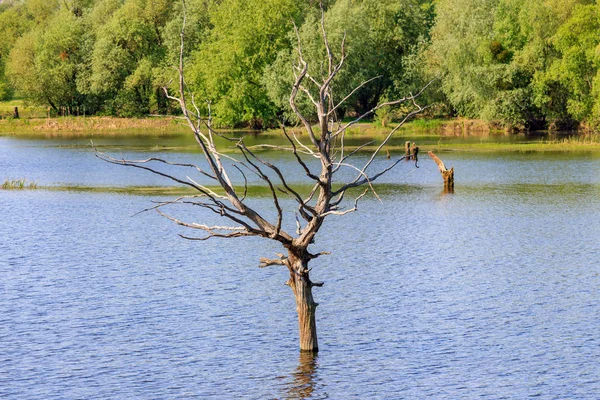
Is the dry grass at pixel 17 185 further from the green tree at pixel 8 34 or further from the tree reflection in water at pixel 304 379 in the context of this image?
the green tree at pixel 8 34

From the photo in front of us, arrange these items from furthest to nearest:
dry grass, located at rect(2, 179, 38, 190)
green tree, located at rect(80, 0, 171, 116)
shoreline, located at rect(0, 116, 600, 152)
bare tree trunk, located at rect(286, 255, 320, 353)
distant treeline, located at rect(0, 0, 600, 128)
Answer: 1. green tree, located at rect(80, 0, 171, 116)
2. distant treeline, located at rect(0, 0, 600, 128)
3. shoreline, located at rect(0, 116, 600, 152)
4. dry grass, located at rect(2, 179, 38, 190)
5. bare tree trunk, located at rect(286, 255, 320, 353)

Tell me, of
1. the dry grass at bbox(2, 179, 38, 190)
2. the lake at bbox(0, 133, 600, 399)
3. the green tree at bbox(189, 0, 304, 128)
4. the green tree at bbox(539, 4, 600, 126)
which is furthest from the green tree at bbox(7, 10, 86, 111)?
the lake at bbox(0, 133, 600, 399)

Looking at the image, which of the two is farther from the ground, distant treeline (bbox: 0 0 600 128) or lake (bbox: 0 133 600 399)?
distant treeline (bbox: 0 0 600 128)

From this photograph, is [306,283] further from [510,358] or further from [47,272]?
[47,272]

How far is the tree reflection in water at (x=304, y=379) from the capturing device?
20.1 m

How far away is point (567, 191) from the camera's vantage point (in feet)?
176

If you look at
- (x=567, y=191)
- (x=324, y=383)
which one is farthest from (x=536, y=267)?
(x=567, y=191)

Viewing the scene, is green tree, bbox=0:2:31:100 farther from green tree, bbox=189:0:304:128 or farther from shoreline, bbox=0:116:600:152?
green tree, bbox=189:0:304:128

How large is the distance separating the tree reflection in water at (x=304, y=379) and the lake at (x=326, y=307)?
6 cm

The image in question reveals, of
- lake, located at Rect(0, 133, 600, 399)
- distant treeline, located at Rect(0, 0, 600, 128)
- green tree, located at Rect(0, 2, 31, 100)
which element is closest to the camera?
lake, located at Rect(0, 133, 600, 399)

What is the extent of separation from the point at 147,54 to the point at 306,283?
110234mm

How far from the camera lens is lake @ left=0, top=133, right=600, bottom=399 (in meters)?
21.0

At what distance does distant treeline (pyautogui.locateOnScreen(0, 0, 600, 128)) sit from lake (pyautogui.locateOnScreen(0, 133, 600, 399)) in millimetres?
45253

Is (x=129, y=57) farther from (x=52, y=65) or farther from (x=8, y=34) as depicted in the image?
(x=8, y=34)
